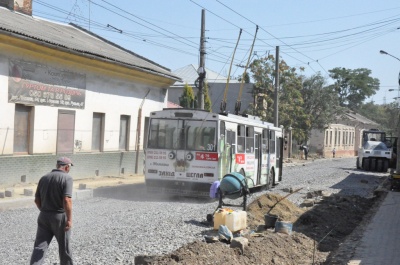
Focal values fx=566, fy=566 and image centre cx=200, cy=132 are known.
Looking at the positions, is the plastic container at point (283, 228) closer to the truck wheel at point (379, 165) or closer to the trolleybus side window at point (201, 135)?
the trolleybus side window at point (201, 135)

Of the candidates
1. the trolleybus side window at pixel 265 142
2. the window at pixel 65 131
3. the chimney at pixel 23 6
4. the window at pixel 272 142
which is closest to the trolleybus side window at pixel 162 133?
the window at pixel 65 131

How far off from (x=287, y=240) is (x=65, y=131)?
504 inches

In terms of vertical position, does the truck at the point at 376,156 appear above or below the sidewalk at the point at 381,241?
above

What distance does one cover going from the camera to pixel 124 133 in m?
27.0

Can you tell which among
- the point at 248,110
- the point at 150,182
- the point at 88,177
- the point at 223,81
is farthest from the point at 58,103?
the point at 223,81

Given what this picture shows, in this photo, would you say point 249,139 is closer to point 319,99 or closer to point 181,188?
point 181,188

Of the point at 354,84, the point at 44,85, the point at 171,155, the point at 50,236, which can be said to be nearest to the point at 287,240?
the point at 50,236

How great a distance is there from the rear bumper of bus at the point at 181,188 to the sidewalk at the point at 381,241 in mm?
5082

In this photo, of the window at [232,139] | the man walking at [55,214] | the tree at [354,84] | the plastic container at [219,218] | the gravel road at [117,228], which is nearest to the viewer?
the man walking at [55,214]

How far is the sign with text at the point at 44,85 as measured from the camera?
1884 centimetres

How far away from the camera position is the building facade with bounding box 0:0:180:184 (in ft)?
61.5

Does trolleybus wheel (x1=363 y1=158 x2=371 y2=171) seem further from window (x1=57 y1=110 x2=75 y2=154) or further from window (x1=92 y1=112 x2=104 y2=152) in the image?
window (x1=57 y1=110 x2=75 y2=154)

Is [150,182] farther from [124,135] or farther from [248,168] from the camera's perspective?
[124,135]

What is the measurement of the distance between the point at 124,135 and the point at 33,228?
1528cm
